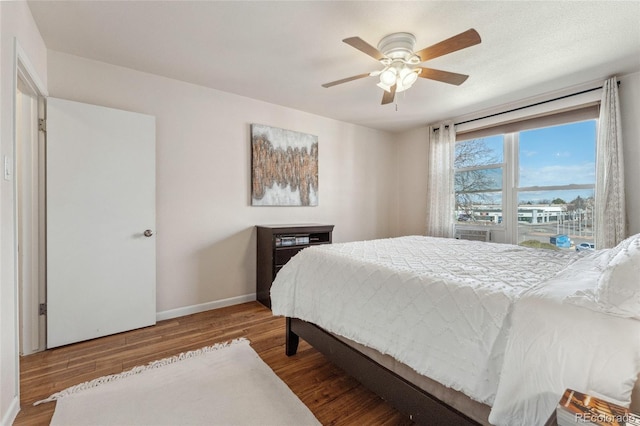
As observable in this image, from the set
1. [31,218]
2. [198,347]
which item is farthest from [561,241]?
[31,218]

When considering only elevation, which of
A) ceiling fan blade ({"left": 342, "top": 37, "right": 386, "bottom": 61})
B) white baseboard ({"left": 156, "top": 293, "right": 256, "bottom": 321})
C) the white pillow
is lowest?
white baseboard ({"left": 156, "top": 293, "right": 256, "bottom": 321})

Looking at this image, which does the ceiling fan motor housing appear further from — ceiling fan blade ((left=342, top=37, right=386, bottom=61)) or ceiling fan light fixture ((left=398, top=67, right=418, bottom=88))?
ceiling fan blade ((left=342, top=37, right=386, bottom=61))

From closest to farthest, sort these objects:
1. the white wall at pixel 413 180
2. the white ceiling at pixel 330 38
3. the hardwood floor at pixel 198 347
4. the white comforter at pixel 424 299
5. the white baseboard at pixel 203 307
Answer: the white comforter at pixel 424 299, the hardwood floor at pixel 198 347, the white ceiling at pixel 330 38, the white baseboard at pixel 203 307, the white wall at pixel 413 180

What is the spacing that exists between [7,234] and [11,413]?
95 centimetres

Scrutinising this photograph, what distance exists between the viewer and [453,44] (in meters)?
1.77

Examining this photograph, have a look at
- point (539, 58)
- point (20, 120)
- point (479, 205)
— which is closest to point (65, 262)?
point (20, 120)

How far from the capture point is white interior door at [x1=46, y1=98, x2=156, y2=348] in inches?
89.7

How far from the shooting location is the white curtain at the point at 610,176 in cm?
260

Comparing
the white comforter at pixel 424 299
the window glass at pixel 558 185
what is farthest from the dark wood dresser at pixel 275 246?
the window glass at pixel 558 185

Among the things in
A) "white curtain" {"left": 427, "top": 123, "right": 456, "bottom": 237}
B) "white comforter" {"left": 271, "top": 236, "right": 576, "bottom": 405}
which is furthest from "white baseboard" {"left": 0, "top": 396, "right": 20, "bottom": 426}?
"white curtain" {"left": 427, "top": 123, "right": 456, "bottom": 237}

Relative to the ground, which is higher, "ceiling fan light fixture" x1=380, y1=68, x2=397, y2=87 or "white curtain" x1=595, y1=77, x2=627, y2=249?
"ceiling fan light fixture" x1=380, y1=68, x2=397, y2=87

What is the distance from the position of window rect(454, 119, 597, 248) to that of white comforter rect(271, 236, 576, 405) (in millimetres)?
1468

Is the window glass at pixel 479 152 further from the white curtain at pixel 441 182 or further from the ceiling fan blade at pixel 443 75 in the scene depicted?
the ceiling fan blade at pixel 443 75

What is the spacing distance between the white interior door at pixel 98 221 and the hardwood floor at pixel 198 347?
0.21 meters
